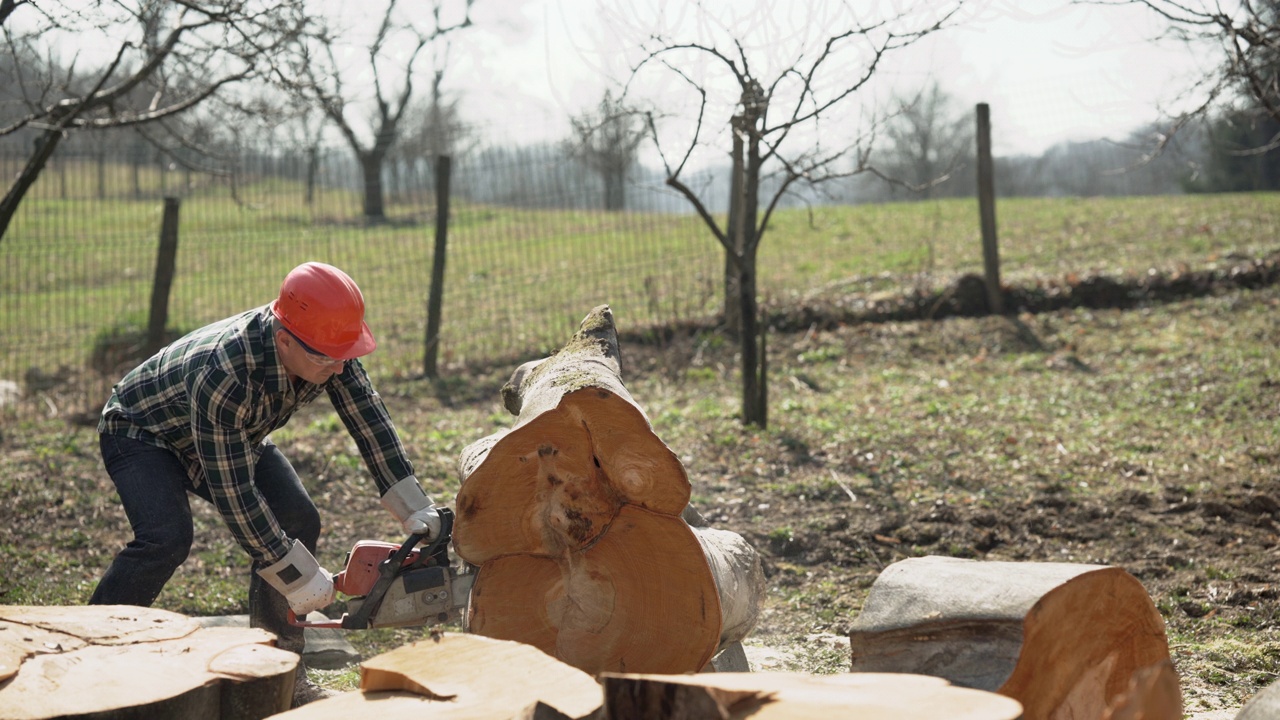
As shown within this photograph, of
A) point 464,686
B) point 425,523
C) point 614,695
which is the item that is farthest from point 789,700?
point 425,523

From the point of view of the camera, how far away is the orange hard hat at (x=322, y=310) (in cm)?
316

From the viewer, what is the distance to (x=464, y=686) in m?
2.25

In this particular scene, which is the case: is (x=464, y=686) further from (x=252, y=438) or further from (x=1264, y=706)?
(x=1264, y=706)

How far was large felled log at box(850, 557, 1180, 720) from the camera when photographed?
8.16ft

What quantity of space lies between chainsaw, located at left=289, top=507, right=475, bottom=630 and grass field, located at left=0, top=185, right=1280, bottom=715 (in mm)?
827

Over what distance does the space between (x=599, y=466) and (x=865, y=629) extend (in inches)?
34.6

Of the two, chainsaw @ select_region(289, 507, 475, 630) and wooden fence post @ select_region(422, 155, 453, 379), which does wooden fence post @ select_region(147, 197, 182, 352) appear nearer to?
wooden fence post @ select_region(422, 155, 453, 379)

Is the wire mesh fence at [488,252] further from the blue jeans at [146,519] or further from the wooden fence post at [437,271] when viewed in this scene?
the blue jeans at [146,519]

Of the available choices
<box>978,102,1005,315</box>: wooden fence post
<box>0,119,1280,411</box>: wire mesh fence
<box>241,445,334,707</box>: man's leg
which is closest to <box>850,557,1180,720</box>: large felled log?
<box>241,445,334,707</box>: man's leg

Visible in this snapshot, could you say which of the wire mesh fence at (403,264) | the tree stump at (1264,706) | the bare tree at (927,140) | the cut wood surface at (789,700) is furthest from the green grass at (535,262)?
the bare tree at (927,140)

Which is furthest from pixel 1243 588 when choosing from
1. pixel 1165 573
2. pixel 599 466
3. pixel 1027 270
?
pixel 1027 270

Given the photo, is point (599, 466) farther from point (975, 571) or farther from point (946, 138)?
point (946, 138)

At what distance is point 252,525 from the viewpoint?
3195 mm

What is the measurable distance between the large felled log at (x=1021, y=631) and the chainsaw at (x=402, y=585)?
131cm
